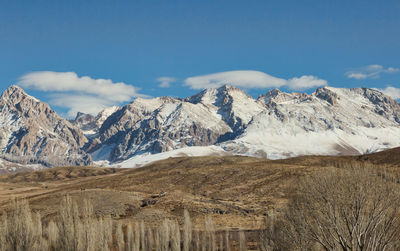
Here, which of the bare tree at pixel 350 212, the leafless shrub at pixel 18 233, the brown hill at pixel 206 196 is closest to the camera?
the bare tree at pixel 350 212

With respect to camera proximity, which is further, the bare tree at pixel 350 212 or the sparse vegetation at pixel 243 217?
the sparse vegetation at pixel 243 217

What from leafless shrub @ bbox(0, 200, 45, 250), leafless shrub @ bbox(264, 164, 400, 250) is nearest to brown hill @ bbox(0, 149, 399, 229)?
leafless shrub @ bbox(0, 200, 45, 250)

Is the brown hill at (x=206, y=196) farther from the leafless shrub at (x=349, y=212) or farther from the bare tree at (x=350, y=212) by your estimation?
the bare tree at (x=350, y=212)

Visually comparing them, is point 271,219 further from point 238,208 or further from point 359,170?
point 238,208

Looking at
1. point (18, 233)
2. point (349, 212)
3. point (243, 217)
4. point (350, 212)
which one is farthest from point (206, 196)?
point (350, 212)

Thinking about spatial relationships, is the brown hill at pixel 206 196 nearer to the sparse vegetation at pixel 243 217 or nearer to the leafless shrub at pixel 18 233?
the sparse vegetation at pixel 243 217

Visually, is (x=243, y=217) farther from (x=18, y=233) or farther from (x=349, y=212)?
(x=349, y=212)

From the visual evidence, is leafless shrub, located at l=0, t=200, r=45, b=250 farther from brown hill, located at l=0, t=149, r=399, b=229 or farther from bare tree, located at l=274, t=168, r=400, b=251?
bare tree, located at l=274, t=168, r=400, b=251

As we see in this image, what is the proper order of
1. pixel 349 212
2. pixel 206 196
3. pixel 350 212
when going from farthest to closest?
pixel 206 196 → pixel 349 212 → pixel 350 212

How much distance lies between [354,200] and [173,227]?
45.0 meters

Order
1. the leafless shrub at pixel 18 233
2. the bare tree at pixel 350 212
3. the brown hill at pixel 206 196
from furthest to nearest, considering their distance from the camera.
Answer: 1. the brown hill at pixel 206 196
2. the leafless shrub at pixel 18 233
3. the bare tree at pixel 350 212

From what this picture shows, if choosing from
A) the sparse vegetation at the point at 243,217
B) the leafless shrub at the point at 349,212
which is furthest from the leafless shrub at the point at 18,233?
the leafless shrub at the point at 349,212

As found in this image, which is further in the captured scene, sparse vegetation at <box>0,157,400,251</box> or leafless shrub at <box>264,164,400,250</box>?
sparse vegetation at <box>0,157,400,251</box>

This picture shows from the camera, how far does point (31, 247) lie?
73.3 m
